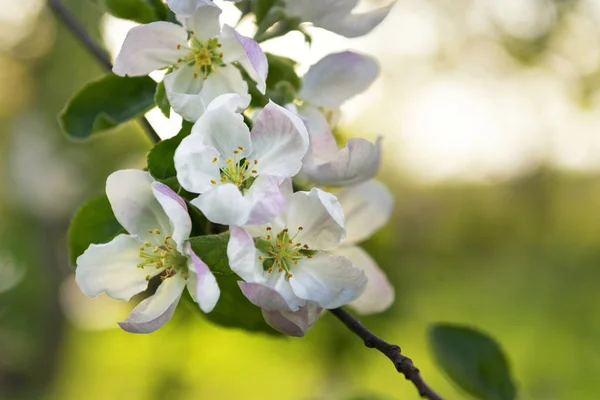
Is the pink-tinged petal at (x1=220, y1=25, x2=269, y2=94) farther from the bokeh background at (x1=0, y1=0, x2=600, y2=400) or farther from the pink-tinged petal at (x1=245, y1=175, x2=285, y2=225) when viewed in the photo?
the bokeh background at (x1=0, y1=0, x2=600, y2=400)

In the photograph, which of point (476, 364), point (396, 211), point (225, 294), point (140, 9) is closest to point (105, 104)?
point (140, 9)

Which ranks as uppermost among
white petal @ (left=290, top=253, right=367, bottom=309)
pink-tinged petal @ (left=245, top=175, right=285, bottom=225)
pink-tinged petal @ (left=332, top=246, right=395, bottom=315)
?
pink-tinged petal @ (left=245, top=175, right=285, bottom=225)

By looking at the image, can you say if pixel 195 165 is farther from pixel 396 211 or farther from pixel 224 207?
pixel 396 211

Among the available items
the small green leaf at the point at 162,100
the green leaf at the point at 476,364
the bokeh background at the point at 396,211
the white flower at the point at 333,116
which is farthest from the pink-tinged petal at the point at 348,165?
the bokeh background at the point at 396,211

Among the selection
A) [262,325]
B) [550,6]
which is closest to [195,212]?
[262,325]

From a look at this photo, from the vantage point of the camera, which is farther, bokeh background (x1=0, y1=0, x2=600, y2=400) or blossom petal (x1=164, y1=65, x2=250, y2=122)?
bokeh background (x1=0, y1=0, x2=600, y2=400)

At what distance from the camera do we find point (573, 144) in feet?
14.6

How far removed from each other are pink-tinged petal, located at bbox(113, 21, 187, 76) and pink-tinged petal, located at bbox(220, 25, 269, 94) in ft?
0.12

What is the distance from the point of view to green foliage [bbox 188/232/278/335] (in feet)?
1.22

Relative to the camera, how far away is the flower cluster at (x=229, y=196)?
360 millimetres

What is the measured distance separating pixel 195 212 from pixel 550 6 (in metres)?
3.49

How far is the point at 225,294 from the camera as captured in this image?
46 cm

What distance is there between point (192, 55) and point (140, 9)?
7 centimetres

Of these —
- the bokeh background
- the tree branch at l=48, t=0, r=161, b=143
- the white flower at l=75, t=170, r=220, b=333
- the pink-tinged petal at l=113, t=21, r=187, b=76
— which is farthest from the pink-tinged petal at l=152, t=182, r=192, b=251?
the bokeh background
